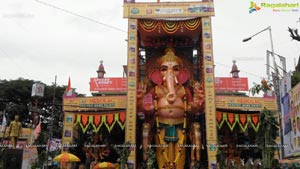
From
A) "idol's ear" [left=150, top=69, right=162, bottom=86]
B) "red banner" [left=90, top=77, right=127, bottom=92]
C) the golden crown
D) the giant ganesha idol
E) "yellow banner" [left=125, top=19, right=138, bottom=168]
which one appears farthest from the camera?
"red banner" [left=90, top=77, right=127, bottom=92]

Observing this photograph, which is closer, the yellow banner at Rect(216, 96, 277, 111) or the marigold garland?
the yellow banner at Rect(216, 96, 277, 111)

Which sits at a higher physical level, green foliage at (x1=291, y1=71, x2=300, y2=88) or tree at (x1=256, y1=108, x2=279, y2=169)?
green foliage at (x1=291, y1=71, x2=300, y2=88)

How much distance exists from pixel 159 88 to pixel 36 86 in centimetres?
808

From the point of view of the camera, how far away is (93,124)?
2059cm

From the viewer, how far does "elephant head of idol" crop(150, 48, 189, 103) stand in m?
20.5

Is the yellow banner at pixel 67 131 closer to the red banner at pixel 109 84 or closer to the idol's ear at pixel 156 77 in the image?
the red banner at pixel 109 84

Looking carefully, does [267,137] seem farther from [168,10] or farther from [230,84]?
[230,84]

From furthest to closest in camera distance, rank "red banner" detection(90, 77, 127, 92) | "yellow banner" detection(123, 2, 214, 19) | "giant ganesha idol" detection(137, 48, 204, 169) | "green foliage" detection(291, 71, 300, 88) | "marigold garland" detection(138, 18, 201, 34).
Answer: "red banner" detection(90, 77, 127, 92) < "marigold garland" detection(138, 18, 201, 34) < "yellow banner" detection(123, 2, 214, 19) < "giant ganesha idol" detection(137, 48, 204, 169) < "green foliage" detection(291, 71, 300, 88)

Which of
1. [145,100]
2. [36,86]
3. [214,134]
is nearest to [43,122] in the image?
[36,86]

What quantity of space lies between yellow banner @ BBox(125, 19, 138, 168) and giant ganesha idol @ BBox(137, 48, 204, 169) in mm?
926

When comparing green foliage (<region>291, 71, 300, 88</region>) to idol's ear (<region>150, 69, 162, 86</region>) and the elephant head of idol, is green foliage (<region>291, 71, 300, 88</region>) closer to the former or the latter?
the elephant head of idol

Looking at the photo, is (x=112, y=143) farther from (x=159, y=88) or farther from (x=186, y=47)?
(x=186, y=47)

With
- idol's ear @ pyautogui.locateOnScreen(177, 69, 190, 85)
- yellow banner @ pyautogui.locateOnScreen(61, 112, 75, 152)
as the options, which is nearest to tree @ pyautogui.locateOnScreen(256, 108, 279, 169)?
idol's ear @ pyautogui.locateOnScreen(177, 69, 190, 85)

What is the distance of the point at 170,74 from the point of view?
20891 mm
